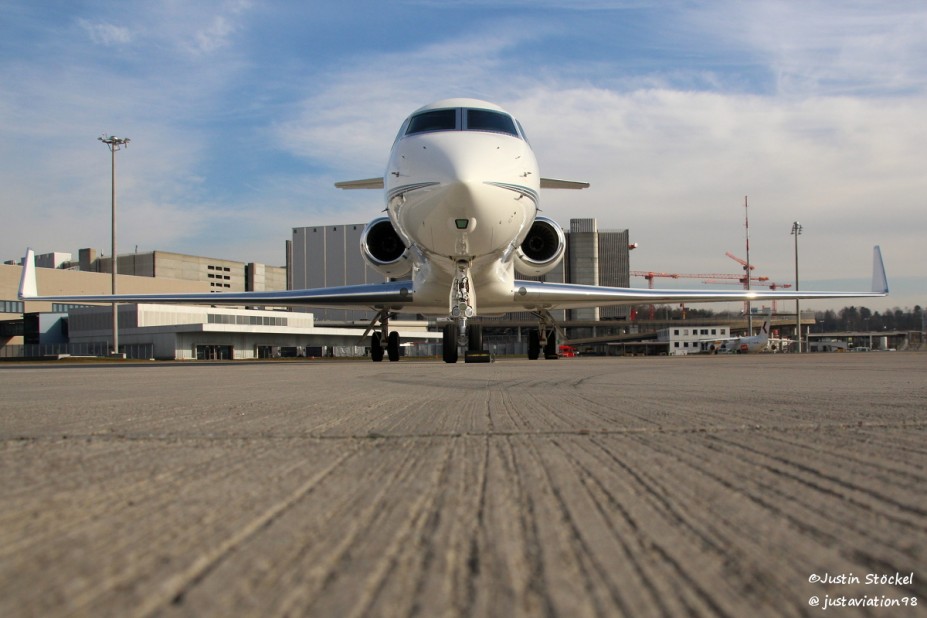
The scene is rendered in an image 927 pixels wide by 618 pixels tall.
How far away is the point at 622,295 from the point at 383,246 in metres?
7.02

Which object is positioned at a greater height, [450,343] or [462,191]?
[462,191]

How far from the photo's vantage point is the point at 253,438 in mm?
3209

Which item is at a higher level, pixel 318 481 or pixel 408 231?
pixel 408 231

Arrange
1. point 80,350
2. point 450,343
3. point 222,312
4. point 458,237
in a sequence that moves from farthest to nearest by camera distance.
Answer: point 222,312 → point 80,350 → point 450,343 → point 458,237

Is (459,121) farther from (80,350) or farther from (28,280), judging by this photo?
(80,350)

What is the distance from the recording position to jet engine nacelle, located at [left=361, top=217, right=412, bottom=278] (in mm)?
19297

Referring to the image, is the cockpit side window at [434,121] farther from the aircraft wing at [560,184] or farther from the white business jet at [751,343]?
the white business jet at [751,343]

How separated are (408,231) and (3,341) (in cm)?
5657

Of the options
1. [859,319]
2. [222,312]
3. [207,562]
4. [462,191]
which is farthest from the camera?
[859,319]

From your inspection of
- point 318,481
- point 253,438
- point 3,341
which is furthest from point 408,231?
point 3,341

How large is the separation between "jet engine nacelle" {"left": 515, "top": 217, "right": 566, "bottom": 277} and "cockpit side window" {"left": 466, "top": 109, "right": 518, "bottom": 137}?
17.1 ft

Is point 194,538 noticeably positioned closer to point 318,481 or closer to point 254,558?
point 254,558

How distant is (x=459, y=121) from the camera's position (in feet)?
44.1

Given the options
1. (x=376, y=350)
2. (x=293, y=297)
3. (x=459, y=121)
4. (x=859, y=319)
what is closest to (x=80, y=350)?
(x=293, y=297)
